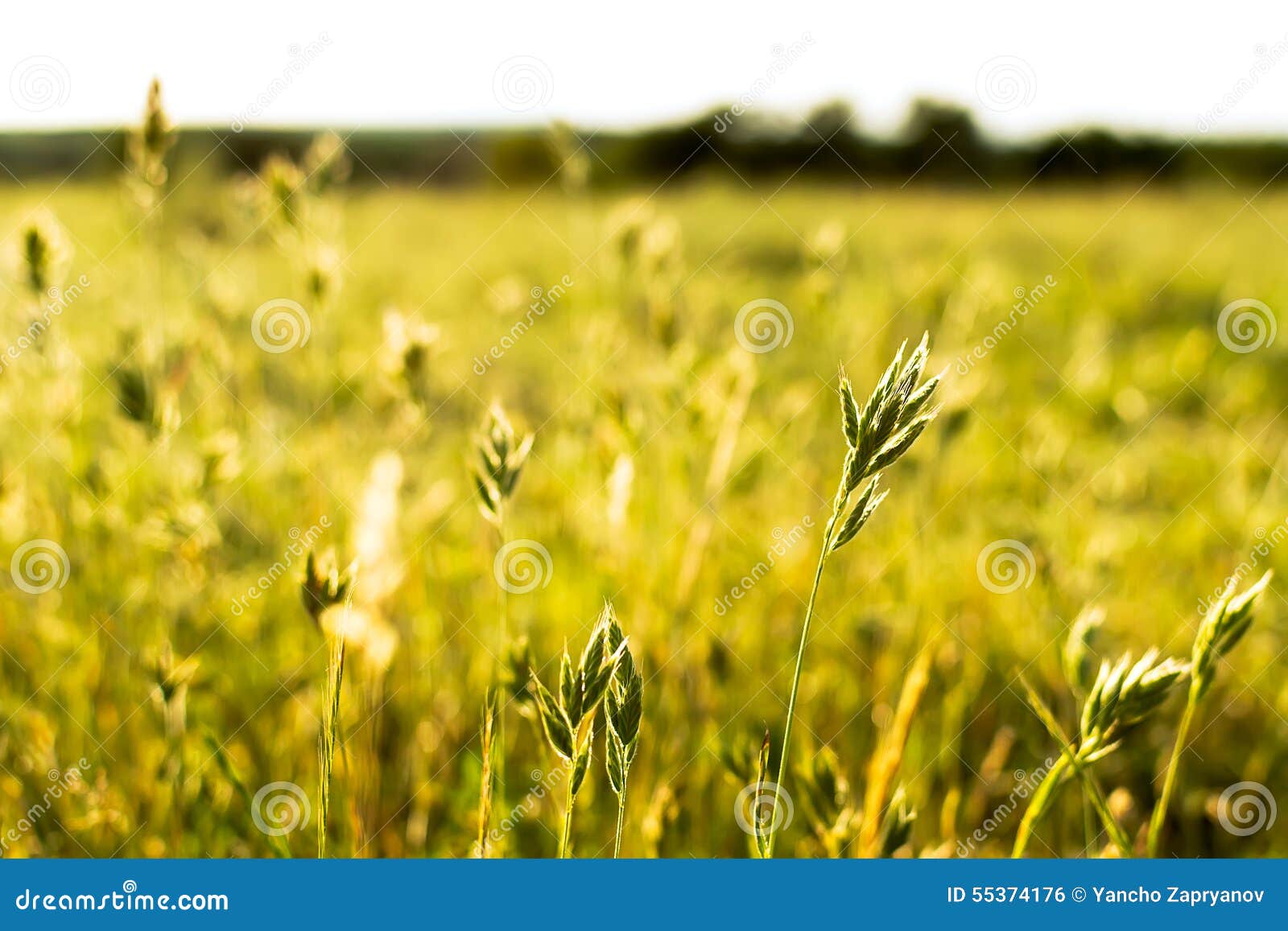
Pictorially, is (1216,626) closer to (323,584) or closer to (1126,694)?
(1126,694)

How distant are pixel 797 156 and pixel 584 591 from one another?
9.11 m

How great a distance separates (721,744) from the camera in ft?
4.46

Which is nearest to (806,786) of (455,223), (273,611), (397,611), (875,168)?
(397,611)

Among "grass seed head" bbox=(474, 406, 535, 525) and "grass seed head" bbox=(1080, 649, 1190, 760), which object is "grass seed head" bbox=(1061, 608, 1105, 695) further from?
"grass seed head" bbox=(474, 406, 535, 525)

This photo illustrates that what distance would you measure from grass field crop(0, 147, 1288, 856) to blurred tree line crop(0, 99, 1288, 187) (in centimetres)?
155

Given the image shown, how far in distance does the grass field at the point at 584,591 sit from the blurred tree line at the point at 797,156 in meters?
1.55

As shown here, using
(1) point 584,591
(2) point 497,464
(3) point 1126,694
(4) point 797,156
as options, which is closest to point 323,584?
(2) point 497,464

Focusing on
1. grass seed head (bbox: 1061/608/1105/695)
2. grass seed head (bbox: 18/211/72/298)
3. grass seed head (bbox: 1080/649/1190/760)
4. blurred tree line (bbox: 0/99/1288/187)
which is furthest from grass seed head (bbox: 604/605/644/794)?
blurred tree line (bbox: 0/99/1288/187)

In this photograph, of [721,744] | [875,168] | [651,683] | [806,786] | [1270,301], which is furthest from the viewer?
[875,168]

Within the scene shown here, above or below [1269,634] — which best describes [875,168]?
above

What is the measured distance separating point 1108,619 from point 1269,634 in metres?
0.34

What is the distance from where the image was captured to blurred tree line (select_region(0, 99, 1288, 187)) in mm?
5445

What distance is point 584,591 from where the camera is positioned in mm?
1922

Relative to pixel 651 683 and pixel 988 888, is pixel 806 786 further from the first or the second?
pixel 651 683
